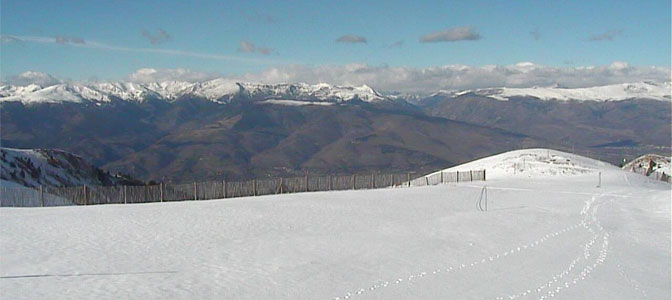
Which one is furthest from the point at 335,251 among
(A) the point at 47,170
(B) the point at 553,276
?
(A) the point at 47,170

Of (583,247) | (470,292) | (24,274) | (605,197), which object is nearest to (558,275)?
(470,292)

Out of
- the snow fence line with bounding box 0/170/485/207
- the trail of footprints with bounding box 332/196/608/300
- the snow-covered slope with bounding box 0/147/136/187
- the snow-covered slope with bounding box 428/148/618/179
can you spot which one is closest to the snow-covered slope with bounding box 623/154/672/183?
the snow-covered slope with bounding box 428/148/618/179

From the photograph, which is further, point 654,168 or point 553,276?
point 654,168

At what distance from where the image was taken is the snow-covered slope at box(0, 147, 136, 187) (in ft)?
166

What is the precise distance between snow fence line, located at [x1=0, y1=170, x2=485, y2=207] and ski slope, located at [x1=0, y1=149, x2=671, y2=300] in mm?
6679

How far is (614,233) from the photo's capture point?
26.4 meters

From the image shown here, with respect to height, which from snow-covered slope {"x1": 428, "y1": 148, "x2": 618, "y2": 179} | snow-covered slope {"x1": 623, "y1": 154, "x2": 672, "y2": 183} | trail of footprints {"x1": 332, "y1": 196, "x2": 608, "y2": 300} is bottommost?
trail of footprints {"x1": 332, "y1": 196, "x2": 608, "y2": 300}

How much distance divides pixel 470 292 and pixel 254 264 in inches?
249

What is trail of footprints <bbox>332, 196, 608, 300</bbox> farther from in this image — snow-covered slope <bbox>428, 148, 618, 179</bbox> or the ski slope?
snow-covered slope <bbox>428, 148, 618, 179</bbox>

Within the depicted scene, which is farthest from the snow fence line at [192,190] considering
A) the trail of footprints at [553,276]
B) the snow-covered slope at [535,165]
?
the trail of footprints at [553,276]

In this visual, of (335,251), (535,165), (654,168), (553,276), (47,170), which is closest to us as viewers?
(553,276)

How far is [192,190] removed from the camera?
43000 millimetres

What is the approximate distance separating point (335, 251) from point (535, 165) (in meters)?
48.4

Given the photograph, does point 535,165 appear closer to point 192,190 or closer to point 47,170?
point 192,190
